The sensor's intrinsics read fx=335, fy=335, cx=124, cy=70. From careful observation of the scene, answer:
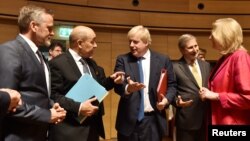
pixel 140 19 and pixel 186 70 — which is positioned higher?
pixel 140 19

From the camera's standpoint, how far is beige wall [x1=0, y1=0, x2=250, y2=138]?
5.27m

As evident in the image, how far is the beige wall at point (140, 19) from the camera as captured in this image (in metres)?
5.27

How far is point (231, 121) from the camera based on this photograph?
215 centimetres

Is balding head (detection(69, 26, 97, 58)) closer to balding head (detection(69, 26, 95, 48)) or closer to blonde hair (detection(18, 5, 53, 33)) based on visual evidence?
balding head (detection(69, 26, 95, 48))

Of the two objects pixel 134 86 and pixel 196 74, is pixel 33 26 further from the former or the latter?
pixel 196 74

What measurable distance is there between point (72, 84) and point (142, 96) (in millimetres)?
603

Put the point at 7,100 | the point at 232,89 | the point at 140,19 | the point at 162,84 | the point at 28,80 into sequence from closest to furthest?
the point at 7,100 < the point at 28,80 < the point at 232,89 < the point at 162,84 < the point at 140,19

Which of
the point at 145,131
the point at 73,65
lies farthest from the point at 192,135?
Answer: the point at 73,65

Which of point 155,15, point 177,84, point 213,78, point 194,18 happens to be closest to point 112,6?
point 155,15

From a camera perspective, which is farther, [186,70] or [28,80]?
[186,70]

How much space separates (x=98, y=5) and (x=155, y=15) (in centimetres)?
103

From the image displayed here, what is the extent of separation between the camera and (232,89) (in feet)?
7.09

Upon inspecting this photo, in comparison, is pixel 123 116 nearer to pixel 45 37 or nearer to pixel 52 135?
pixel 52 135

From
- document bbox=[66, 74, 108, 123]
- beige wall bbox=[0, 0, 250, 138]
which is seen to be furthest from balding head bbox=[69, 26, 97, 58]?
beige wall bbox=[0, 0, 250, 138]
